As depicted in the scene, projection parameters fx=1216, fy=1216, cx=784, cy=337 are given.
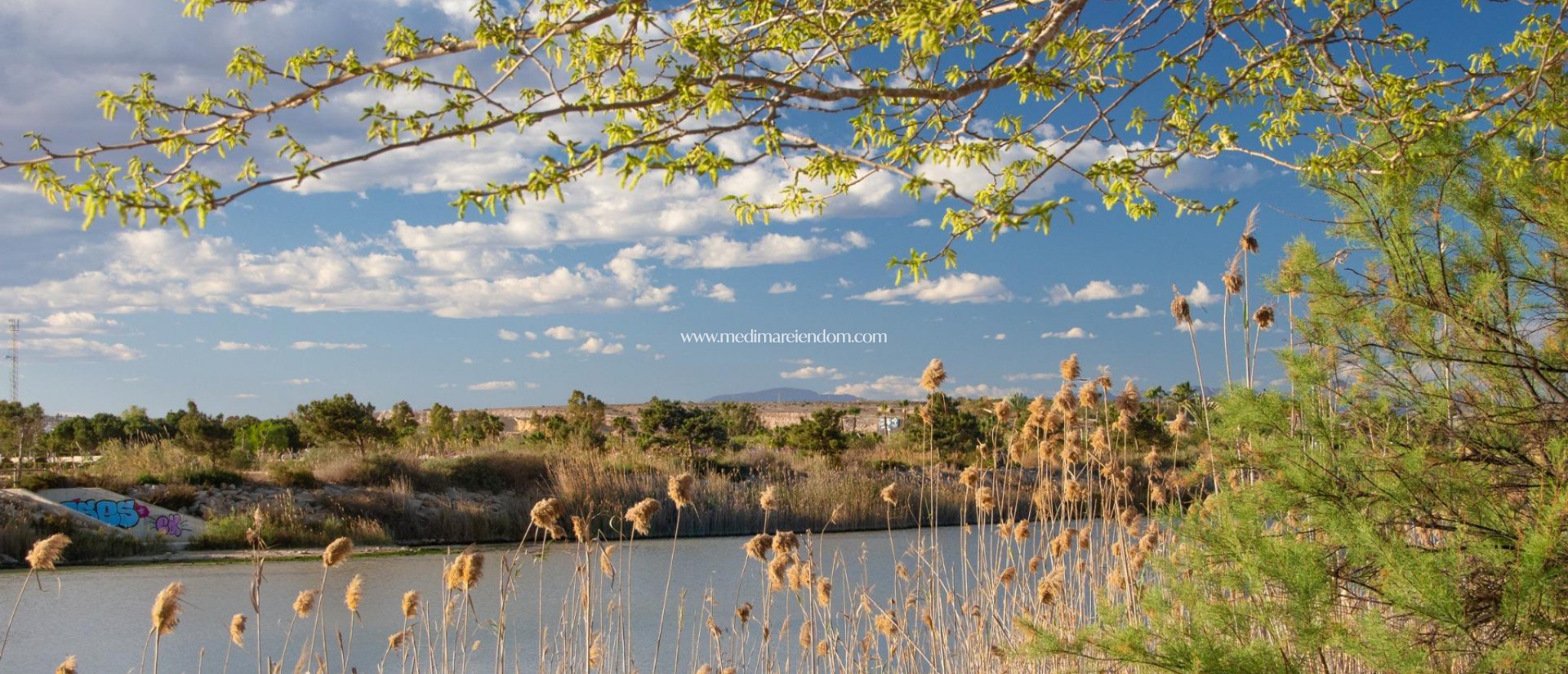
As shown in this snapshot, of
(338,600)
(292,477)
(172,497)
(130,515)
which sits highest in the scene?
(292,477)

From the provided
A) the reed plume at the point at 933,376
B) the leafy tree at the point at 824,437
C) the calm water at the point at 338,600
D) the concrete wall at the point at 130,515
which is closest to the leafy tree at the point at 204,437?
the concrete wall at the point at 130,515

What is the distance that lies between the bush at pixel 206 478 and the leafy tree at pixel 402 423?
22.0 feet

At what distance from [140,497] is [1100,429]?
14952 millimetres

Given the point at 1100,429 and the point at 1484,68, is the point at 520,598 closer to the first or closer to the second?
the point at 1100,429

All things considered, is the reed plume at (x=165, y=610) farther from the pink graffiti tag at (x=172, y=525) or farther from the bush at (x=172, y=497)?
the bush at (x=172, y=497)

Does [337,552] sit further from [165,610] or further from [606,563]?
[606,563]

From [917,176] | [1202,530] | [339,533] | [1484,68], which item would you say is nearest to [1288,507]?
[1202,530]

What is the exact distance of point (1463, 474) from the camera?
10.4 feet

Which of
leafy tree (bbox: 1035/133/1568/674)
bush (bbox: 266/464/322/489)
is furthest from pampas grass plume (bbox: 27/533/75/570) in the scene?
bush (bbox: 266/464/322/489)

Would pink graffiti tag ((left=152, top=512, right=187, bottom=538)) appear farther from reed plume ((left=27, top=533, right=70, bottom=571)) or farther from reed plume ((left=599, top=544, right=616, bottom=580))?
reed plume ((left=27, top=533, right=70, bottom=571))

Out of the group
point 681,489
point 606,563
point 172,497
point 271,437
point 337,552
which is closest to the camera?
point 337,552

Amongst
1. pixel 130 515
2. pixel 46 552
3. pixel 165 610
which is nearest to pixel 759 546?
pixel 165 610

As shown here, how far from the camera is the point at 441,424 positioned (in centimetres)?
2984

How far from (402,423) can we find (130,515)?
1433cm
